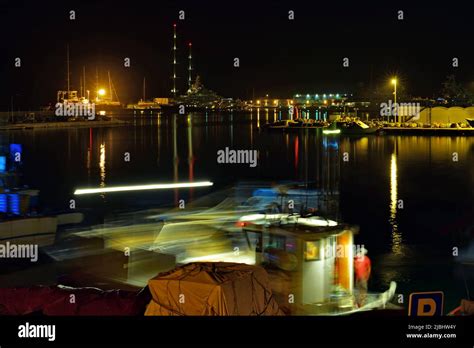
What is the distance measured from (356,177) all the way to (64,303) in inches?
717

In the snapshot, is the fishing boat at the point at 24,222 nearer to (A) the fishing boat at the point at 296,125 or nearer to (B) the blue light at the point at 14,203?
(B) the blue light at the point at 14,203

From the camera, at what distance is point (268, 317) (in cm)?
297

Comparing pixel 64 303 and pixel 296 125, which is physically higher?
pixel 296 125

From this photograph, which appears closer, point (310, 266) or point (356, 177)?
point (310, 266)

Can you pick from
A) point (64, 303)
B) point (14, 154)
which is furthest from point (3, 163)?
point (64, 303)

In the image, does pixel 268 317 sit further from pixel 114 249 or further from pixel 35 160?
pixel 35 160

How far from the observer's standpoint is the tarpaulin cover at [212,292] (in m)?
3.09

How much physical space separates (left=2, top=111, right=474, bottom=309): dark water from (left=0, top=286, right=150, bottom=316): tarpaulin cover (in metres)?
3.03

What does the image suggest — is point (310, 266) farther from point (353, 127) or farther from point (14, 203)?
point (353, 127)

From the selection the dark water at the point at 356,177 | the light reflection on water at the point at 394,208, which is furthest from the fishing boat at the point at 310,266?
the light reflection on water at the point at 394,208

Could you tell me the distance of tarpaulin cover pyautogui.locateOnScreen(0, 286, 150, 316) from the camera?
147 inches

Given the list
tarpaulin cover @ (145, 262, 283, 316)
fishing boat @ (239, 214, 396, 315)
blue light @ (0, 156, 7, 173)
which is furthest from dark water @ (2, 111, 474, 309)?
tarpaulin cover @ (145, 262, 283, 316)

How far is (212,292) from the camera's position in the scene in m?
3.08

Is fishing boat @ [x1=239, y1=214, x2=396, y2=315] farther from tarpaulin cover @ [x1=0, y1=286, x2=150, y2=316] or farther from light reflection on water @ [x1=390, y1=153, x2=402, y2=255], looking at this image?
light reflection on water @ [x1=390, y1=153, x2=402, y2=255]
